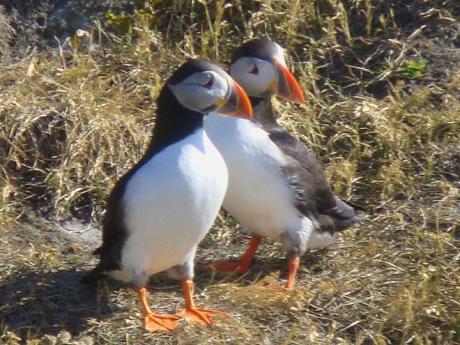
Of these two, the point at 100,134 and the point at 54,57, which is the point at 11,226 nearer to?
the point at 100,134

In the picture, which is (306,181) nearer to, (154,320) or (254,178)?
(254,178)

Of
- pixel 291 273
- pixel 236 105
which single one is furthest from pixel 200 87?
pixel 291 273

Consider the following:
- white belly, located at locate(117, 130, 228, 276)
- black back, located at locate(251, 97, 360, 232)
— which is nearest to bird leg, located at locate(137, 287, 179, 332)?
white belly, located at locate(117, 130, 228, 276)

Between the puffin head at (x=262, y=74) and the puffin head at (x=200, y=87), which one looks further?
the puffin head at (x=262, y=74)

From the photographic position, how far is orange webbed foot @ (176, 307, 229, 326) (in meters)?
5.21

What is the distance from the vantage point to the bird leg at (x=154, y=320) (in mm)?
5121

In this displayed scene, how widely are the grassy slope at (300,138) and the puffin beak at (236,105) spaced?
2.62 ft

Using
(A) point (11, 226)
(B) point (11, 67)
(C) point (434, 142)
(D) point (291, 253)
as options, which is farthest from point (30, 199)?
(C) point (434, 142)

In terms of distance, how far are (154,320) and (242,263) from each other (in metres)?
0.86

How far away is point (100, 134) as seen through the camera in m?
6.35

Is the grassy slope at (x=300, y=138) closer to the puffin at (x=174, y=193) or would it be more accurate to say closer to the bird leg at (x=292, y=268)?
the bird leg at (x=292, y=268)

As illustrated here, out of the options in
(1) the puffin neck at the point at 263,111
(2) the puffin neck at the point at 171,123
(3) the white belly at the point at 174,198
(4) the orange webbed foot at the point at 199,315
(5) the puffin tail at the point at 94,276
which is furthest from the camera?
(1) the puffin neck at the point at 263,111

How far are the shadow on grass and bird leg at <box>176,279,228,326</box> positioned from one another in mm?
322

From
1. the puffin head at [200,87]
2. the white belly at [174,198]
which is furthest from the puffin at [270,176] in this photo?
the white belly at [174,198]
